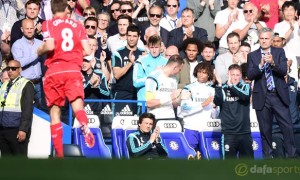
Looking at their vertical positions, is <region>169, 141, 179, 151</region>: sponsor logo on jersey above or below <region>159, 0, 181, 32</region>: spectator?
below

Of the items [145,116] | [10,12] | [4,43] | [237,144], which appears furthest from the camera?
[10,12]

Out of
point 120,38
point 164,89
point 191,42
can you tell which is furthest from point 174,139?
point 120,38

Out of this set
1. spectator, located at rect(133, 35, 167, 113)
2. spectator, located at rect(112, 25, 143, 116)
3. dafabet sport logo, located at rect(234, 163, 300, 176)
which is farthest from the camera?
spectator, located at rect(112, 25, 143, 116)

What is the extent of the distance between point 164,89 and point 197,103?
0.60 m

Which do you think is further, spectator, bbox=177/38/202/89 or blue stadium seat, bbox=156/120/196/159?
spectator, bbox=177/38/202/89

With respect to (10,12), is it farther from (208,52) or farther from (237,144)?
(237,144)

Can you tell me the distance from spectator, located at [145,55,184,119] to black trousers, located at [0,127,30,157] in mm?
2066

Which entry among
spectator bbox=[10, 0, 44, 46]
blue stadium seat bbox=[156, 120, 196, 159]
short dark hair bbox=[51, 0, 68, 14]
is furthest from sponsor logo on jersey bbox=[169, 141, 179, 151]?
short dark hair bbox=[51, 0, 68, 14]

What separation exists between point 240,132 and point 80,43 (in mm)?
4263

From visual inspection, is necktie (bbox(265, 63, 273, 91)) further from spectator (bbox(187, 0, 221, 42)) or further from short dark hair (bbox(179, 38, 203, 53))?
spectator (bbox(187, 0, 221, 42))

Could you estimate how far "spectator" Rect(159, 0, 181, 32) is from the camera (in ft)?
55.1

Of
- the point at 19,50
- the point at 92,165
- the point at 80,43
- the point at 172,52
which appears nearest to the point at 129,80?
the point at 172,52

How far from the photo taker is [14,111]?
13.2 m

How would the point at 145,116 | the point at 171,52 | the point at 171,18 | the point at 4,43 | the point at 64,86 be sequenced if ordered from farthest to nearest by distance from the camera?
the point at 171,18 → the point at 4,43 → the point at 171,52 → the point at 145,116 → the point at 64,86
